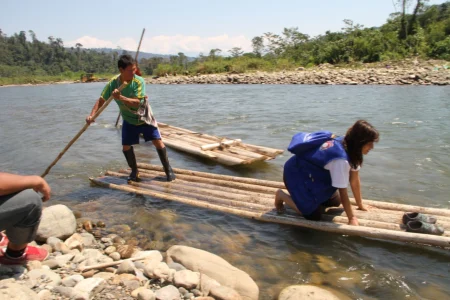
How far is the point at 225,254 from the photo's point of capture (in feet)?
13.1

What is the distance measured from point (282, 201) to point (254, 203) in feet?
1.68

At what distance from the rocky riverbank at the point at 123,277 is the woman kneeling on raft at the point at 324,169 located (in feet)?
3.38

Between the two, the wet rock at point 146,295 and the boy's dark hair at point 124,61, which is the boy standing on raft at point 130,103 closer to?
the boy's dark hair at point 124,61

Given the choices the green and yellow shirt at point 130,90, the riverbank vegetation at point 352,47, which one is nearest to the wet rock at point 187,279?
the green and yellow shirt at point 130,90

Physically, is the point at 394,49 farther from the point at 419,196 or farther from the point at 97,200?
the point at 97,200

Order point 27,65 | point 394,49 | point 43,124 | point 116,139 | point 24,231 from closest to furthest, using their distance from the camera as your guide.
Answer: point 24,231, point 116,139, point 43,124, point 394,49, point 27,65

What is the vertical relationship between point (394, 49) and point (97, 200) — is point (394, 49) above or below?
above

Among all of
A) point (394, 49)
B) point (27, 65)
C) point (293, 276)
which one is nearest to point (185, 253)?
point (293, 276)

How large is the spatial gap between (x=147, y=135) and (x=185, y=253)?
8.48 ft

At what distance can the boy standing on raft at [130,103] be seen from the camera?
5090mm

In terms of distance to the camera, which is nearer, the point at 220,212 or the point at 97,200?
the point at 220,212

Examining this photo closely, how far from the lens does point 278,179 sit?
6.53 m

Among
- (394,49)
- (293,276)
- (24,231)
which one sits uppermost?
(394,49)

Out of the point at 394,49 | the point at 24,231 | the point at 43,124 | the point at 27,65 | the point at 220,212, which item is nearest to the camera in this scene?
the point at 24,231
